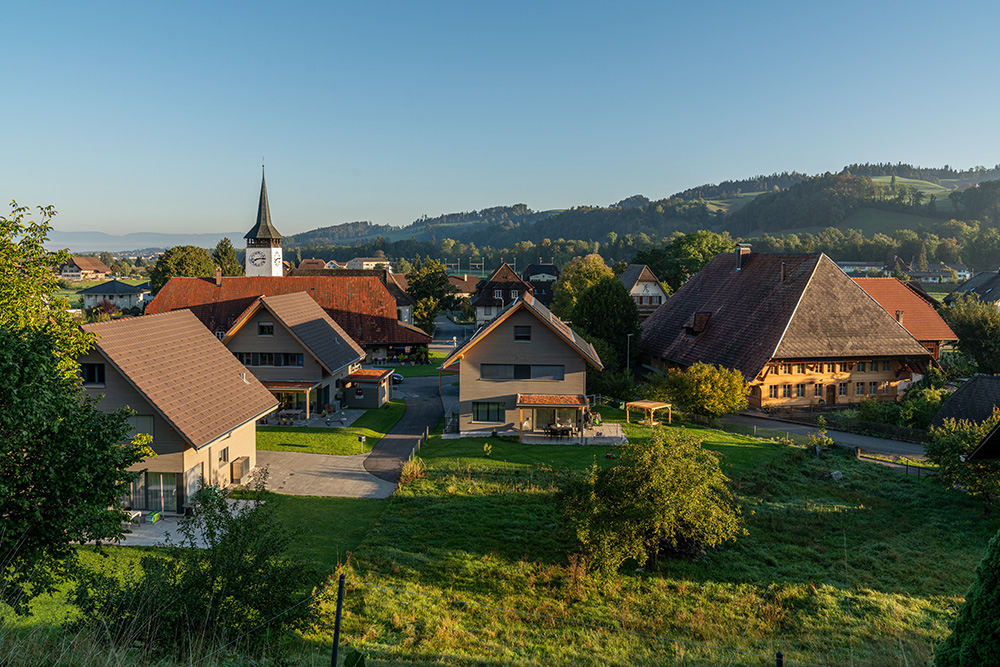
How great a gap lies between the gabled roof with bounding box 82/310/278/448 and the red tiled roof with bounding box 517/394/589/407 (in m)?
13.2

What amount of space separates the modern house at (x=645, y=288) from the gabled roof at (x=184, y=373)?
56613mm

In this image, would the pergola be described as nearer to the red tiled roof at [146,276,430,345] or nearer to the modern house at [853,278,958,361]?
the red tiled roof at [146,276,430,345]

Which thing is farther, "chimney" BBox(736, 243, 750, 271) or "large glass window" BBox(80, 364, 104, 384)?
"chimney" BBox(736, 243, 750, 271)

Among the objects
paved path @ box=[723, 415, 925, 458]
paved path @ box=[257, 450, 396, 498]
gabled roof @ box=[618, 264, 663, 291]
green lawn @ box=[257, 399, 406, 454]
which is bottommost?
paved path @ box=[723, 415, 925, 458]

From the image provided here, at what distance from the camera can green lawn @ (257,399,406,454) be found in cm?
3322

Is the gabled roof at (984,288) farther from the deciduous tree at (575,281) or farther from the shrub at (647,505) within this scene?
the shrub at (647,505)

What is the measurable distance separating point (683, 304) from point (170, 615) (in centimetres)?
5092

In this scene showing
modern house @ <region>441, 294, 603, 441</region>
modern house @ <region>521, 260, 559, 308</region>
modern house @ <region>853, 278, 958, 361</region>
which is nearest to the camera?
modern house @ <region>441, 294, 603, 441</region>

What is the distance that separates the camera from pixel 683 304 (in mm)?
55688

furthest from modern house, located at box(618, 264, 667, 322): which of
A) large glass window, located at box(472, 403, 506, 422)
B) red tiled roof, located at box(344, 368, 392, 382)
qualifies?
large glass window, located at box(472, 403, 506, 422)

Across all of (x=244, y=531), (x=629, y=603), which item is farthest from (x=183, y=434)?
(x=629, y=603)

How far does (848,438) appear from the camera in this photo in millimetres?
36688

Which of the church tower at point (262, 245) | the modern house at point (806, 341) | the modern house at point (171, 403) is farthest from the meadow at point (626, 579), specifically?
the church tower at point (262, 245)

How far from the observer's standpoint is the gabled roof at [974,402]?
31859 millimetres
